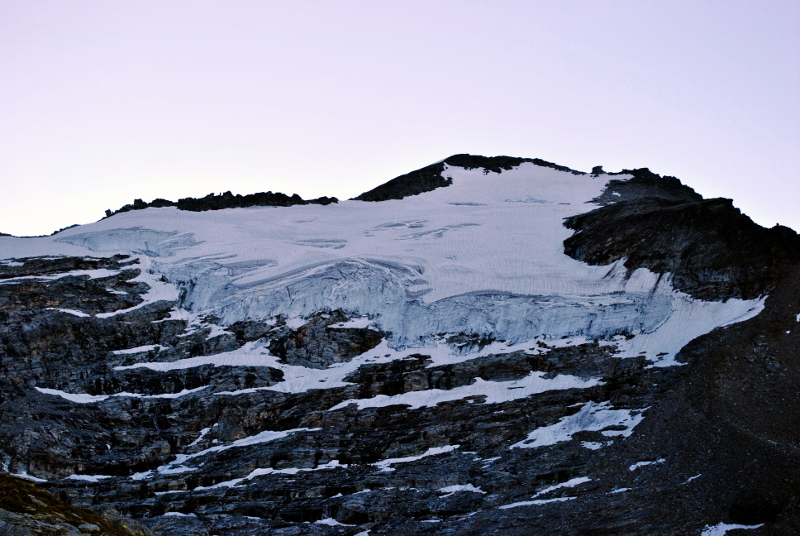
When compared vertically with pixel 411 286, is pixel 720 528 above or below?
below

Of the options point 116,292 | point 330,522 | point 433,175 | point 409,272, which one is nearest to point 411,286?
point 409,272

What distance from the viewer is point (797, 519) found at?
24781 mm

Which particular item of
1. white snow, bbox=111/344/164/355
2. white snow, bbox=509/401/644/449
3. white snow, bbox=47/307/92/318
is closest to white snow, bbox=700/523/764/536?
white snow, bbox=509/401/644/449

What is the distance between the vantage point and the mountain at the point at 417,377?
2998cm

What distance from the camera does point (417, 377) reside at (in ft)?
134

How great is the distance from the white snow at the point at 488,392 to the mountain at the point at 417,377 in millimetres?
131

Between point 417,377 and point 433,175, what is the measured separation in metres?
45.7

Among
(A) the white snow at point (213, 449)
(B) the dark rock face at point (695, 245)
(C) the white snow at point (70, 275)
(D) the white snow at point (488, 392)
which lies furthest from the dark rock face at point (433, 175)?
(A) the white snow at point (213, 449)

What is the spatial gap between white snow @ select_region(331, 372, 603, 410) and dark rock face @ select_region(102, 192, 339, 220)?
39.0 meters

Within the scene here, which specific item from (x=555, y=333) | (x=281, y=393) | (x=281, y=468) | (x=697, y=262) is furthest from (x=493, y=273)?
(x=281, y=468)

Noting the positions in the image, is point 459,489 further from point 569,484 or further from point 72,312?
point 72,312

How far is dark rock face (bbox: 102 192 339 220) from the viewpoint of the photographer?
235 feet

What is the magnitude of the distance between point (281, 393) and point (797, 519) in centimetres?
2483

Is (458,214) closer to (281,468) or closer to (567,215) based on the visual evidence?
(567,215)
